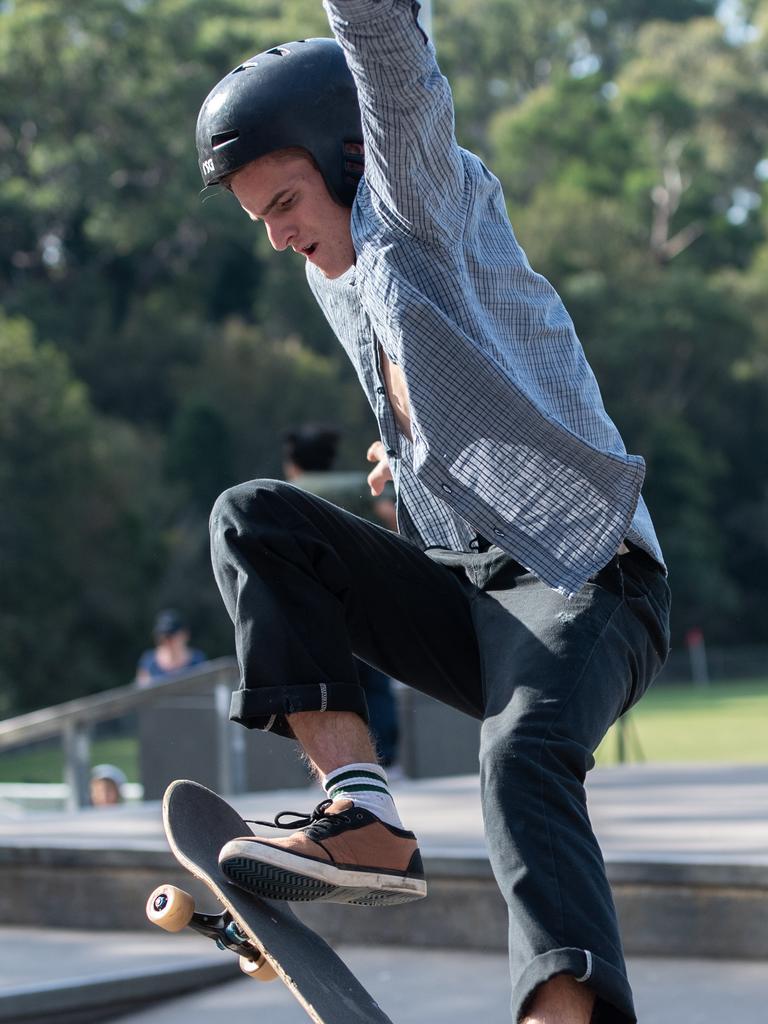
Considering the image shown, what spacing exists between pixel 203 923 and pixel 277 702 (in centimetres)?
47

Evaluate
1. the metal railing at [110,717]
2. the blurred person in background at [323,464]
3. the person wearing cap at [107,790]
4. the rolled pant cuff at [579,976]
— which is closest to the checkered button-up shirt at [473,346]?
the rolled pant cuff at [579,976]

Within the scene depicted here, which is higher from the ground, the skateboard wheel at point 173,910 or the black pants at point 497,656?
the black pants at point 497,656

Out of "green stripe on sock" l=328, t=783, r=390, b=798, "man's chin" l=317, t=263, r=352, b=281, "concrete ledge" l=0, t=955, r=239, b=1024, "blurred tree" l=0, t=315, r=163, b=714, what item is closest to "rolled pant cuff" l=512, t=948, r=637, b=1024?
"green stripe on sock" l=328, t=783, r=390, b=798

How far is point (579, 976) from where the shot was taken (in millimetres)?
2455

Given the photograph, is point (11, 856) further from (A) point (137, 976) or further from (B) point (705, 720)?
(B) point (705, 720)

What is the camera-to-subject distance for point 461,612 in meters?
2.94

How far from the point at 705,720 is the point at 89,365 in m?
24.4

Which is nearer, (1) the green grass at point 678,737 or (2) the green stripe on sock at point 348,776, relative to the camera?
(2) the green stripe on sock at point 348,776

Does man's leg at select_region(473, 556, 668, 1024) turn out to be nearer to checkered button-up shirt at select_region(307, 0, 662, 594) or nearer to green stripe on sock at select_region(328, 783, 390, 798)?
checkered button-up shirt at select_region(307, 0, 662, 594)

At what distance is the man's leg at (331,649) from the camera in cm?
274

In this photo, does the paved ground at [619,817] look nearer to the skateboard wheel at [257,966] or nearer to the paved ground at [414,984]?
the paved ground at [414,984]

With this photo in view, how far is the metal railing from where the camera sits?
8172 mm

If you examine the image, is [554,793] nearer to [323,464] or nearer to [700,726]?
[323,464]

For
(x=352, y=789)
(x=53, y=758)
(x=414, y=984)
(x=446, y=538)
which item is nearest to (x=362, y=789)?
(x=352, y=789)
